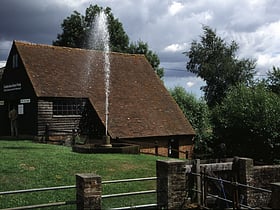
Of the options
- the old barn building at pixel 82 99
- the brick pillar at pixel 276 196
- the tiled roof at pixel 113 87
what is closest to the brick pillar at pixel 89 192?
the brick pillar at pixel 276 196

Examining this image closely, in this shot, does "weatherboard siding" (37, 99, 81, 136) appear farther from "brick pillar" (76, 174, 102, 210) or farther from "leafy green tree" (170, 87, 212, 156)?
"brick pillar" (76, 174, 102, 210)

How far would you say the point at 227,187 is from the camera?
13773 millimetres

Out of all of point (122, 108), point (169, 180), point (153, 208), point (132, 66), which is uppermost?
point (132, 66)

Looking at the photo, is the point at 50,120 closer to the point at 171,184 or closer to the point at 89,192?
the point at 171,184

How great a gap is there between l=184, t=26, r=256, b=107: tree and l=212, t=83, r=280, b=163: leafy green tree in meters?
19.8

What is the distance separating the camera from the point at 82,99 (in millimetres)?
30359

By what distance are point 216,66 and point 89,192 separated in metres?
47.4

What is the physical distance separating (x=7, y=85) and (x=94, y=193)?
24503 mm

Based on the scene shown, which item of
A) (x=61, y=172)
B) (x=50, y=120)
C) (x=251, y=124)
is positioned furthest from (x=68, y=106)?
(x=61, y=172)

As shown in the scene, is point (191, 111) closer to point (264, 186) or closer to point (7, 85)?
point (7, 85)

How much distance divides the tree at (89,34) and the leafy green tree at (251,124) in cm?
1999

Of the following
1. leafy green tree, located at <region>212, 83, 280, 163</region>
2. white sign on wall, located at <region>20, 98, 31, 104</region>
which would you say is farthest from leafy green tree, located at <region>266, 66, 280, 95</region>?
white sign on wall, located at <region>20, 98, 31, 104</region>

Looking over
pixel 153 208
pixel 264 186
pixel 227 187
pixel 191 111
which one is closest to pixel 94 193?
pixel 153 208

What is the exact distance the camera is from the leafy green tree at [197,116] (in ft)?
119
